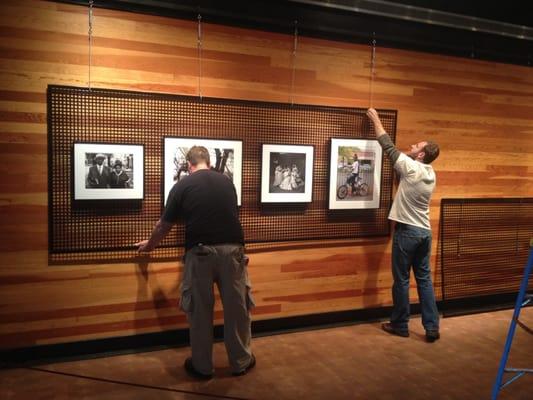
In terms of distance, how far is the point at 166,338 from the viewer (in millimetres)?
3830

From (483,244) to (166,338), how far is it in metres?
3.36

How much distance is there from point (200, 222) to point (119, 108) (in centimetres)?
108

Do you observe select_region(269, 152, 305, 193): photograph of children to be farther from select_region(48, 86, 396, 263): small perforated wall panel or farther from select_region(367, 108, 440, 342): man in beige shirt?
select_region(367, 108, 440, 342): man in beige shirt

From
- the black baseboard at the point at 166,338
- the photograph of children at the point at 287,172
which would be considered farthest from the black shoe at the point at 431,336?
the photograph of children at the point at 287,172

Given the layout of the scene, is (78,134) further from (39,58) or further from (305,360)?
(305,360)

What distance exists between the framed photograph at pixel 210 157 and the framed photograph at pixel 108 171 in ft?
0.64

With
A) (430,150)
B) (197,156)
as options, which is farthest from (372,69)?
(197,156)

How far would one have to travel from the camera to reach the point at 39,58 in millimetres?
3283

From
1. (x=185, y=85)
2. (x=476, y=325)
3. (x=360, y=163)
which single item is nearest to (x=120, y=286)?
(x=185, y=85)

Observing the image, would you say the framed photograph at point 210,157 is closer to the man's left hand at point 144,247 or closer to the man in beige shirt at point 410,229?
the man's left hand at point 144,247

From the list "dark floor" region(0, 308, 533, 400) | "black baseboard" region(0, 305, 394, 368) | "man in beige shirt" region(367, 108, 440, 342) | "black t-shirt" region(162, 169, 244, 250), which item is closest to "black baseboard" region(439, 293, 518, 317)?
"dark floor" region(0, 308, 533, 400)

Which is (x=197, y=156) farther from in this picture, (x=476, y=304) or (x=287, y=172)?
(x=476, y=304)

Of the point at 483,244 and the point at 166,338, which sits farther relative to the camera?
the point at 483,244

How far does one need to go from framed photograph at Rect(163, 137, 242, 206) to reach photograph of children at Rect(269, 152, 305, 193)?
31 cm
